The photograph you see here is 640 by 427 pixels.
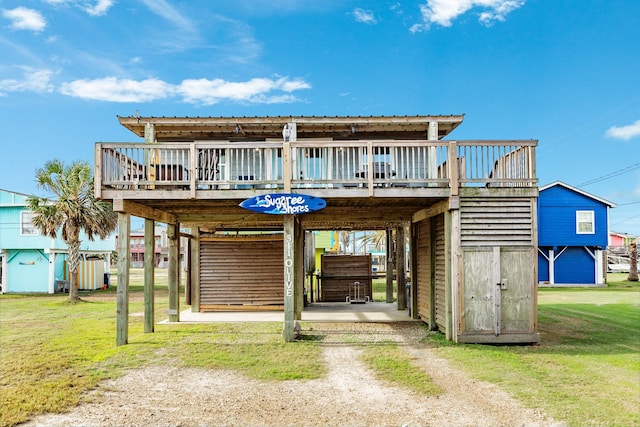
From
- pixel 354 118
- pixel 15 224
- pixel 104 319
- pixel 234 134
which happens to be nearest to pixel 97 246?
pixel 15 224

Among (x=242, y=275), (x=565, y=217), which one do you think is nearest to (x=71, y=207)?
(x=242, y=275)

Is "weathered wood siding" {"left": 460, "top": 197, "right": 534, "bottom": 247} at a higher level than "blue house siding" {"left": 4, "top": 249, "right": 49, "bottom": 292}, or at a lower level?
higher

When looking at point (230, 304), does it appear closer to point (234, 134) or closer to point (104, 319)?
point (104, 319)

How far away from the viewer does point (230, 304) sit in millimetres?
16625

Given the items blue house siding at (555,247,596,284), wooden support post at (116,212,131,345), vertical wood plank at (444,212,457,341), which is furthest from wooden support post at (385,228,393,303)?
blue house siding at (555,247,596,284)

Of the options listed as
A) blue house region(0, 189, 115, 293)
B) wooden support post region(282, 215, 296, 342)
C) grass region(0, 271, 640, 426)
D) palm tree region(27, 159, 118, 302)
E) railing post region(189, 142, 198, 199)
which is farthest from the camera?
blue house region(0, 189, 115, 293)

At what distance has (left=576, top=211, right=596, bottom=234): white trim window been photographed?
29.3 m

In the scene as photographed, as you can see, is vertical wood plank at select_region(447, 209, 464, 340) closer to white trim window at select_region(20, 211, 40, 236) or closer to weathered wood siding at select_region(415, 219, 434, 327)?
weathered wood siding at select_region(415, 219, 434, 327)

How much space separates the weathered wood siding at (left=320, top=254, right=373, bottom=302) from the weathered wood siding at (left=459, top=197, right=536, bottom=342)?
9.12 meters

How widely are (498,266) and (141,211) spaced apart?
26.0 feet

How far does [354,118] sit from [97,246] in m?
23.6

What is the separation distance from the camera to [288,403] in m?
6.32

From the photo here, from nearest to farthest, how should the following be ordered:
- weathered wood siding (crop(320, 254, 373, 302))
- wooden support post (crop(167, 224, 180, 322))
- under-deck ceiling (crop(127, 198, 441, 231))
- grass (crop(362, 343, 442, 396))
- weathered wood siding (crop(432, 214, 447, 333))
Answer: grass (crop(362, 343, 442, 396)) < weathered wood siding (crop(432, 214, 447, 333)) < under-deck ceiling (crop(127, 198, 441, 231)) < wooden support post (crop(167, 224, 180, 322)) < weathered wood siding (crop(320, 254, 373, 302))

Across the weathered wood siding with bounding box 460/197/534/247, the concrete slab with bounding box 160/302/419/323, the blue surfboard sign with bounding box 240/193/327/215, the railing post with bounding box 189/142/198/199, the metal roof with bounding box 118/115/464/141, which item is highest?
the metal roof with bounding box 118/115/464/141
